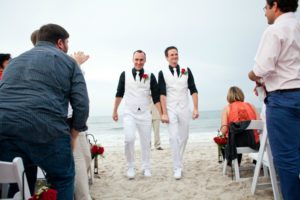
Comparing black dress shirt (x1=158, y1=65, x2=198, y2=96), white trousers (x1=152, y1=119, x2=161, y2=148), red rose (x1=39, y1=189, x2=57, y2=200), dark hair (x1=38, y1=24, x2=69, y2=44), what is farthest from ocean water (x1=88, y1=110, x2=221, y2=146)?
red rose (x1=39, y1=189, x2=57, y2=200)

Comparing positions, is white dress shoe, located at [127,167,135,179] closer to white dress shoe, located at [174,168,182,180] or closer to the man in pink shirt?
white dress shoe, located at [174,168,182,180]

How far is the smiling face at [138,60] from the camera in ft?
18.4

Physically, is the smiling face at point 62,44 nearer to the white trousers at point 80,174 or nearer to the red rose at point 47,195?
the white trousers at point 80,174

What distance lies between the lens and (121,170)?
6289 millimetres

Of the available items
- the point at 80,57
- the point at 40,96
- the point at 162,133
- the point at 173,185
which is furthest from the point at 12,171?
the point at 162,133

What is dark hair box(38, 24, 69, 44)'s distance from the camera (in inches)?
95.8

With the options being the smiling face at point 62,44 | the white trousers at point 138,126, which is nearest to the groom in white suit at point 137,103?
the white trousers at point 138,126

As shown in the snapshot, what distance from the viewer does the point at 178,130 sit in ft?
17.6

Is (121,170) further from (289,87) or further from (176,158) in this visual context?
(289,87)

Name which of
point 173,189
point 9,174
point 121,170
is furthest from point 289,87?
point 121,170

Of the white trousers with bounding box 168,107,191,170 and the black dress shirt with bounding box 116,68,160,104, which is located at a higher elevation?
the black dress shirt with bounding box 116,68,160,104

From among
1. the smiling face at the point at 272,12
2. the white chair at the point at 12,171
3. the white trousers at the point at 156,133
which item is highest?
the smiling face at the point at 272,12

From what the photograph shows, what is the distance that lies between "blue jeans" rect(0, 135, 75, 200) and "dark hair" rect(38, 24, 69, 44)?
2.60 feet

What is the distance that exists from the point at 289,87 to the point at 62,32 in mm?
1859
